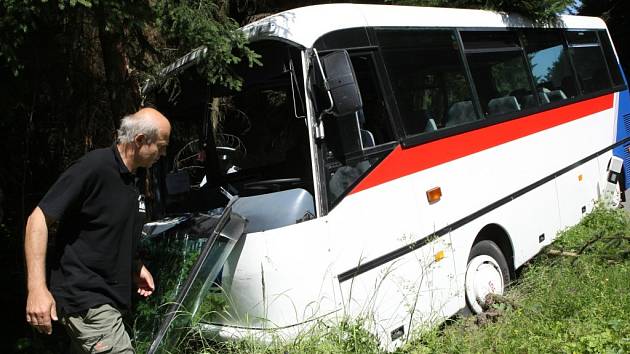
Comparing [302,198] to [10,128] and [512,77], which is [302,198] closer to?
[512,77]

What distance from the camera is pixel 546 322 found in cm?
432

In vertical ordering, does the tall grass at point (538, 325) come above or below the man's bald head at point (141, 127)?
below

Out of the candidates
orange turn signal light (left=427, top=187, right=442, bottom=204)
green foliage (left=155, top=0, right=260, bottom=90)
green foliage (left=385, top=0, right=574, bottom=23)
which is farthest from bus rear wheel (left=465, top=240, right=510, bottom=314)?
green foliage (left=385, top=0, right=574, bottom=23)

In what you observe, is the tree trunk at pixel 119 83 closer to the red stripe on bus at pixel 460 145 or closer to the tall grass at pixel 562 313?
the red stripe on bus at pixel 460 145

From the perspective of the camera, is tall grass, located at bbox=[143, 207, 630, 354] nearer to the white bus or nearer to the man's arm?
the white bus

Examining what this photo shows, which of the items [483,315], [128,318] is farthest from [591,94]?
[128,318]

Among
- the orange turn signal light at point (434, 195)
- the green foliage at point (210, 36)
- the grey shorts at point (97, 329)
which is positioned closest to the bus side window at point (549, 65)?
the orange turn signal light at point (434, 195)

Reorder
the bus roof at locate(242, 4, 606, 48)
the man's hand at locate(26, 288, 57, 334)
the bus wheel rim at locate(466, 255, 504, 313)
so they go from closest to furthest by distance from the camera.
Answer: the man's hand at locate(26, 288, 57, 334), the bus roof at locate(242, 4, 606, 48), the bus wheel rim at locate(466, 255, 504, 313)

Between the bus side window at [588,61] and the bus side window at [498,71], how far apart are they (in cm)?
170

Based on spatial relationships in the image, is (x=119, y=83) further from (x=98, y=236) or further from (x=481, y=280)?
(x=481, y=280)

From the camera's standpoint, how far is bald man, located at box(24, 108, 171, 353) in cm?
302

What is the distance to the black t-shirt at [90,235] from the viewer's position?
9.94ft

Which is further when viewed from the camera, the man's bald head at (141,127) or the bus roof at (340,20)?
the bus roof at (340,20)

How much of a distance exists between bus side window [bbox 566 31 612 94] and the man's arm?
719 cm
